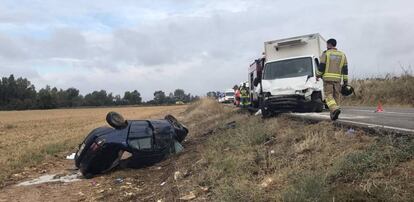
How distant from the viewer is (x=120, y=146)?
12008 mm

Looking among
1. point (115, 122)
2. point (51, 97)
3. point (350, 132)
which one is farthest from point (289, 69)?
point (51, 97)

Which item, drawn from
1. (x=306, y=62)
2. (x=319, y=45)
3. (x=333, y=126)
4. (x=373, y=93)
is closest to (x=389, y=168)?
(x=333, y=126)

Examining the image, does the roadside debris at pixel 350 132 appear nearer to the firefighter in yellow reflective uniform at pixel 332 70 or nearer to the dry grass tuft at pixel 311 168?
the dry grass tuft at pixel 311 168

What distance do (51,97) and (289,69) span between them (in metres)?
112

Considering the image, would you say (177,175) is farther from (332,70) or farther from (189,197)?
(332,70)

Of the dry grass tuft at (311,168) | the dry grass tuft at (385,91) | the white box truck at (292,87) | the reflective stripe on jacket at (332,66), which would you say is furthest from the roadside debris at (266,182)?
the dry grass tuft at (385,91)

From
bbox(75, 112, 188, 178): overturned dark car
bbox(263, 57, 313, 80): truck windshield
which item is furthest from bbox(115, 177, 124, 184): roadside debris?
bbox(263, 57, 313, 80): truck windshield

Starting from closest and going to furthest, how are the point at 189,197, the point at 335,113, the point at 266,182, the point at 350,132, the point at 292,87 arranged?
the point at 266,182 < the point at 189,197 < the point at 350,132 < the point at 335,113 < the point at 292,87

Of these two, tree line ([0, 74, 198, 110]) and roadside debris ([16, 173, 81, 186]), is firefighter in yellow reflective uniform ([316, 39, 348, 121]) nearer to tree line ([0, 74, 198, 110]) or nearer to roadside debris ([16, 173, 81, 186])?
roadside debris ([16, 173, 81, 186])

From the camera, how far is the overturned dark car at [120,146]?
12.0m

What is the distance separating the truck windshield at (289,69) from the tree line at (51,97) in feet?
309

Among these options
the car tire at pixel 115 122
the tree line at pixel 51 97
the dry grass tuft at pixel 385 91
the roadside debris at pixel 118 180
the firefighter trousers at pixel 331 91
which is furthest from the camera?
the tree line at pixel 51 97

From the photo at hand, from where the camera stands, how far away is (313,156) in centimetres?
765

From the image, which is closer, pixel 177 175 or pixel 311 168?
pixel 311 168
